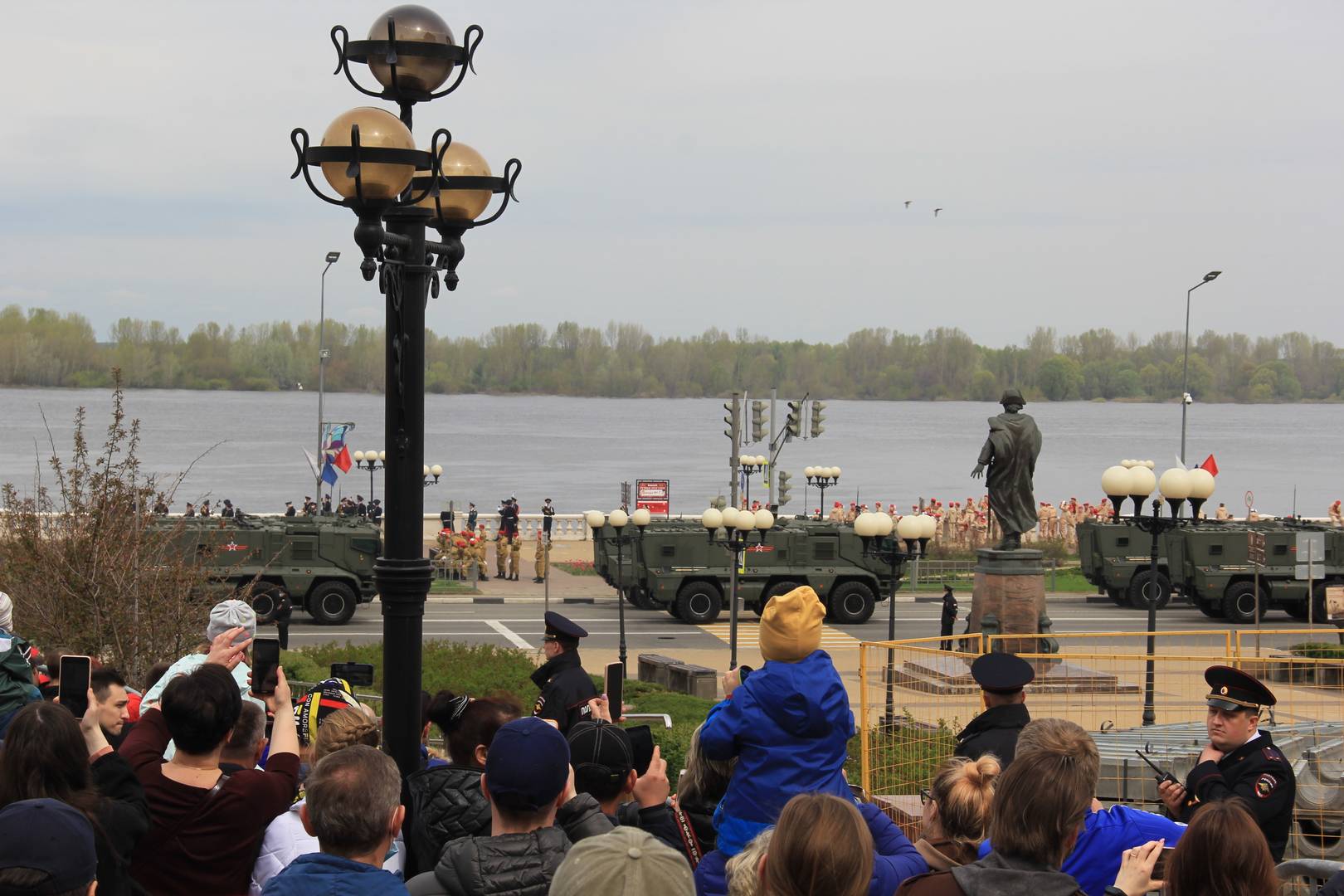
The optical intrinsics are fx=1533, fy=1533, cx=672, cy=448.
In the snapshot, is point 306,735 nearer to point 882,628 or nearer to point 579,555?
point 882,628

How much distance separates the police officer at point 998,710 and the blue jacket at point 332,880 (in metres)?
2.84

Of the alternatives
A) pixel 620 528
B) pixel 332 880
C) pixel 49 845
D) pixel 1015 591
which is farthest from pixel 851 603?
pixel 49 845

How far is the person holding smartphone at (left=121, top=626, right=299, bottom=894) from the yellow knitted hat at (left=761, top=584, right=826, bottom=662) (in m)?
1.66

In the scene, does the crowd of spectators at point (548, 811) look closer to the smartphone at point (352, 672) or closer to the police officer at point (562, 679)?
the smartphone at point (352, 672)

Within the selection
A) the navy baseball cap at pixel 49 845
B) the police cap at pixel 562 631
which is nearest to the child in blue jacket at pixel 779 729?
the navy baseball cap at pixel 49 845

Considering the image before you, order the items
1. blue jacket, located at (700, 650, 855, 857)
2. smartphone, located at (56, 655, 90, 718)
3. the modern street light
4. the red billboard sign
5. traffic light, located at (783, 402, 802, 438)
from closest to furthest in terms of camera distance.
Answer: blue jacket, located at (700, 650, 855, 857)
smartphone, located at (56, 655, 90, 718)
the modern street light
traffic light, located at (783, 402, 802, 438)
the red billboard sign

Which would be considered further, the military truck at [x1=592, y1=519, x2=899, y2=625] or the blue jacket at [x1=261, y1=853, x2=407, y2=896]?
the military truck at [x1=592, y1=519, x2=899, y2=625]

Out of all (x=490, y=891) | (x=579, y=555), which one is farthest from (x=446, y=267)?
(x=579, y=555)

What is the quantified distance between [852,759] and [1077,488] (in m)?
94.3

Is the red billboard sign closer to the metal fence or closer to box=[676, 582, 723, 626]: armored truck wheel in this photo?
box=[676, 582, 723, 626]: armored truck wheel

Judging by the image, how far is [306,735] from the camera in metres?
6.12

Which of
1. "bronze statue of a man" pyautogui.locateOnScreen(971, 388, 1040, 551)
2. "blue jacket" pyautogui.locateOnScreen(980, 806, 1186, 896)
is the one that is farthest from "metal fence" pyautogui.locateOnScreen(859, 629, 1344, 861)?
"blue jacket" pyautogui.locateOnScreen(980, 806, 1186, 896)

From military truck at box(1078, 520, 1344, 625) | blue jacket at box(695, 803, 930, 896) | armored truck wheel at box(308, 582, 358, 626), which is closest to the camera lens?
blue jacket at box(695, 803, 930, 896)

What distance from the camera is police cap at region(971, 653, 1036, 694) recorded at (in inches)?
244
